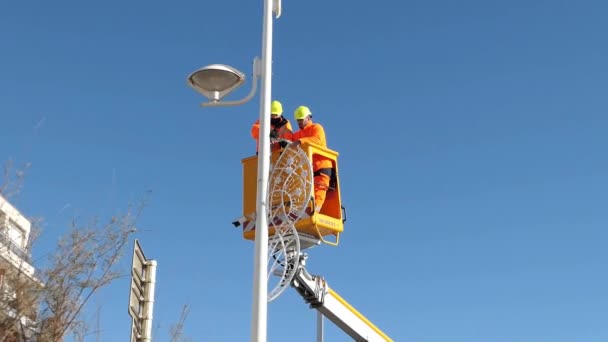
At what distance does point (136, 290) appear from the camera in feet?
30.6

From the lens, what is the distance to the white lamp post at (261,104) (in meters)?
7.92

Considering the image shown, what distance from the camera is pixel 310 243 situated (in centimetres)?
1314

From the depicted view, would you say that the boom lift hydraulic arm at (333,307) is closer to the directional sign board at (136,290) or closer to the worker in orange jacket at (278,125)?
the worker in orange jacket at (278,125)

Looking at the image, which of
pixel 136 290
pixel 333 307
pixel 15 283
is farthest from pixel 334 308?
pixel 136 290

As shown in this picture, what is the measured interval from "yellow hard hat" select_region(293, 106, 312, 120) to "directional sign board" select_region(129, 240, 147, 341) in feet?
16.4

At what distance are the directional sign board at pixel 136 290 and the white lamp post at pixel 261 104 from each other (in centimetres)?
178

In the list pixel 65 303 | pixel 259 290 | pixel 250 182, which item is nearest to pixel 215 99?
pixel 259 290

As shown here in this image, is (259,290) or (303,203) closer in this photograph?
(259,290)

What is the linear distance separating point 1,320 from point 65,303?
0.97 metres

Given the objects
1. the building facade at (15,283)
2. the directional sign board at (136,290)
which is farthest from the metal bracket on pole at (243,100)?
the building facade at (15,283)

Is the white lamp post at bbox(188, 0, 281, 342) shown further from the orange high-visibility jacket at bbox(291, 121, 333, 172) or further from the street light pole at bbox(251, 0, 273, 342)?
the orange high-visibility jacket at bbox(291, 121, 333, 172)

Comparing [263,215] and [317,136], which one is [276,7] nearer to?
[263,215]

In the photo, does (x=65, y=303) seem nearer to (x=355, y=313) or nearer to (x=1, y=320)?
(x=1, y=320)

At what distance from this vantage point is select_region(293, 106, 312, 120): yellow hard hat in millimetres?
13953
